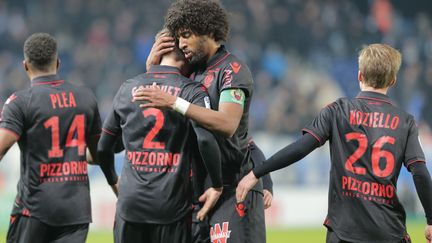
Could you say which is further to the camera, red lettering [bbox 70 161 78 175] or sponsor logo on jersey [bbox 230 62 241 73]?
red lettering [bbox 70 161 78 175]

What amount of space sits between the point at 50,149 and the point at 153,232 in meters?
1.24

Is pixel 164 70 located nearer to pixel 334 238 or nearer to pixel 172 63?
pixel 172 63

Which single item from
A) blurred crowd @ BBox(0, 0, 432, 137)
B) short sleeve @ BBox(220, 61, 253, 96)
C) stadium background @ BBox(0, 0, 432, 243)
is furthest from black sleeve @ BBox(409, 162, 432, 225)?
blurred crowd @ BBox(0, 0, 432, 137)

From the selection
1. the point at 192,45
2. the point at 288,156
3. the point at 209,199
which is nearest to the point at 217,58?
the point at 192,45

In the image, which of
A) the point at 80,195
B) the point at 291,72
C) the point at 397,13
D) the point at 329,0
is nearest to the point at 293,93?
the point at 291,72

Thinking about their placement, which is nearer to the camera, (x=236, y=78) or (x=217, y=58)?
(x=236, y=78)

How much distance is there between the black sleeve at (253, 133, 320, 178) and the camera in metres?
4.69

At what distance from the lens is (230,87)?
446 cm

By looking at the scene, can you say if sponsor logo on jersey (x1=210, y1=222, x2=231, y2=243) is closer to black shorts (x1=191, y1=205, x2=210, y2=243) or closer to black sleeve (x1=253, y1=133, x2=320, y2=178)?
black shorts (x1=191, y1=205, x2=210, y2=243)

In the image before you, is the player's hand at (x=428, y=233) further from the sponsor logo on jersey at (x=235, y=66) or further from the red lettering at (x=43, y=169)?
the red lettering at (x=43, y=169)

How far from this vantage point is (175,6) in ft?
15.2

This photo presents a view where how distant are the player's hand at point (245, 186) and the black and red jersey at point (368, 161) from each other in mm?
456

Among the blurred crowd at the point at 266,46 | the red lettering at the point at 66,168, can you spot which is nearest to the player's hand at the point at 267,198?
the red lettering at the point at 66,168

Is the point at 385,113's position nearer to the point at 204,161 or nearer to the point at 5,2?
the point at 204,161
